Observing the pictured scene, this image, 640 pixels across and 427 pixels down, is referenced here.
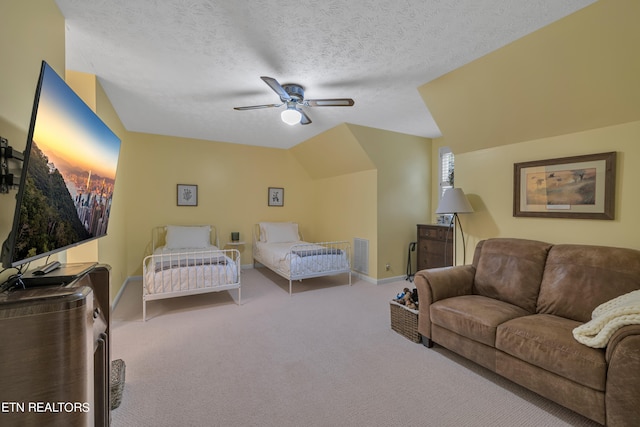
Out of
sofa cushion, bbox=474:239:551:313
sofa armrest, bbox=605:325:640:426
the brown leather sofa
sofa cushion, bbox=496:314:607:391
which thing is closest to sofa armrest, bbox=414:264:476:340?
the brown leather sofa

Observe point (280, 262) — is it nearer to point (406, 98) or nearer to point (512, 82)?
point (406, 98)

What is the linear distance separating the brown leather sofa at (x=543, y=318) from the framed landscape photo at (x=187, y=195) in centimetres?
449

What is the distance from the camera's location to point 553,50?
2.20m

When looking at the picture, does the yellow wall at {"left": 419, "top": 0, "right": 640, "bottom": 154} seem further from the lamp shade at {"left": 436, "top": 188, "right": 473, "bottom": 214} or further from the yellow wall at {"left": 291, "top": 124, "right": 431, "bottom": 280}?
the yellow wall at {"left": 291, "top": 124, "right": 431, "bottom": 280}

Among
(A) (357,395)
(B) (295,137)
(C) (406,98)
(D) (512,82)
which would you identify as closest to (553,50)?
(D) (512,82)

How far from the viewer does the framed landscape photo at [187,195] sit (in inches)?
212

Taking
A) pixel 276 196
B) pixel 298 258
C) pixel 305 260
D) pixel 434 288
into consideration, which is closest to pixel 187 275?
pixel 298 258

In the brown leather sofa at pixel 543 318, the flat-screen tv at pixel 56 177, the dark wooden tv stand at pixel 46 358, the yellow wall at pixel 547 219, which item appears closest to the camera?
the dark wooden tv stand at pixel 46 358

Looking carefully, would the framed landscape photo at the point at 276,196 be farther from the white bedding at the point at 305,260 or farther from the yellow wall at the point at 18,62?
the yellow wall at the point at 18,62

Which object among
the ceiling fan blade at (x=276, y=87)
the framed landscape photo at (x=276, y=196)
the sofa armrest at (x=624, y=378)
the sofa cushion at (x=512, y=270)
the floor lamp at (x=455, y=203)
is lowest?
the sofa armrest at (x=624, y=378)

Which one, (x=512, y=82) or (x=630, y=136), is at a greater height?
(x=512, y=82)

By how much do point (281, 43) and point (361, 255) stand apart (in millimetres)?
3760

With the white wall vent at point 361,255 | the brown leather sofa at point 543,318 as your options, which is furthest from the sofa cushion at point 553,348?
the white wall vent at point 361,255

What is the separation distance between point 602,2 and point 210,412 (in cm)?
371
